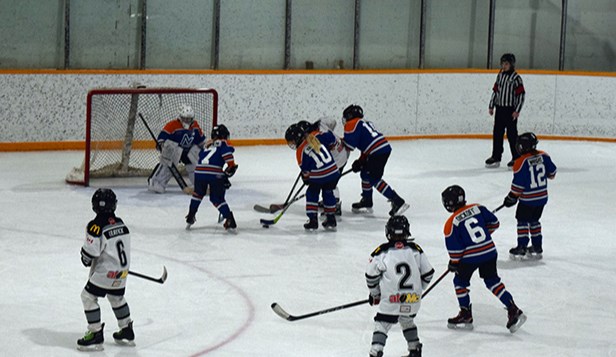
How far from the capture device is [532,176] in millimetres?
8023

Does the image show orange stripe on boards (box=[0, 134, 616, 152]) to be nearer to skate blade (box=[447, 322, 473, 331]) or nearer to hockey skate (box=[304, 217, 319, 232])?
hockey skate (box=[304, 217, 319, 232])

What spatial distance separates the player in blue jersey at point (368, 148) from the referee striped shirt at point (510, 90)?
3.42 meters

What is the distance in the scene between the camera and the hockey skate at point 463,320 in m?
6.55

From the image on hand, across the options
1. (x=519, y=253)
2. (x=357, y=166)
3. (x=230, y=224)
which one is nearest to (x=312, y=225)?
(x=230, y=224)

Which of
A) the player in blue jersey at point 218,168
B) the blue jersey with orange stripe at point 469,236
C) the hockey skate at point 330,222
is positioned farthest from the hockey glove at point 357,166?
the blue jersey with orange stripe at point 469,236

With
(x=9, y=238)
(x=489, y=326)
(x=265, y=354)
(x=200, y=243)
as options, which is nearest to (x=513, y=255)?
(x=489, y=326)

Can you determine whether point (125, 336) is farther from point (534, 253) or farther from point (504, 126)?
point (504, 126)

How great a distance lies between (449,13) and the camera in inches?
600

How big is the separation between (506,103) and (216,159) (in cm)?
501

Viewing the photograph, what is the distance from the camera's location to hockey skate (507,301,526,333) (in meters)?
6.49

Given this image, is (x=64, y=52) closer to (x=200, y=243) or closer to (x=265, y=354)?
(x=200, y=243)

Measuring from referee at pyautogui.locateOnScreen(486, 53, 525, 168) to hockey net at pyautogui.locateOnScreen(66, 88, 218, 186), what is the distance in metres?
3.30

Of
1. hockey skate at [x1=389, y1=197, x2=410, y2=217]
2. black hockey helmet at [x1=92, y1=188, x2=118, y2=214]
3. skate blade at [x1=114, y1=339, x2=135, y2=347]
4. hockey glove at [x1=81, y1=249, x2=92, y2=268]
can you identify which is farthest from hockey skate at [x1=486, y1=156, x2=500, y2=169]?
hockey glove at [x1=81, y1=249, x2=92, y2=268]

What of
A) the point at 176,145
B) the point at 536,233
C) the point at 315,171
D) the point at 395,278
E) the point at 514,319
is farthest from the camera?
the point at 176,145
